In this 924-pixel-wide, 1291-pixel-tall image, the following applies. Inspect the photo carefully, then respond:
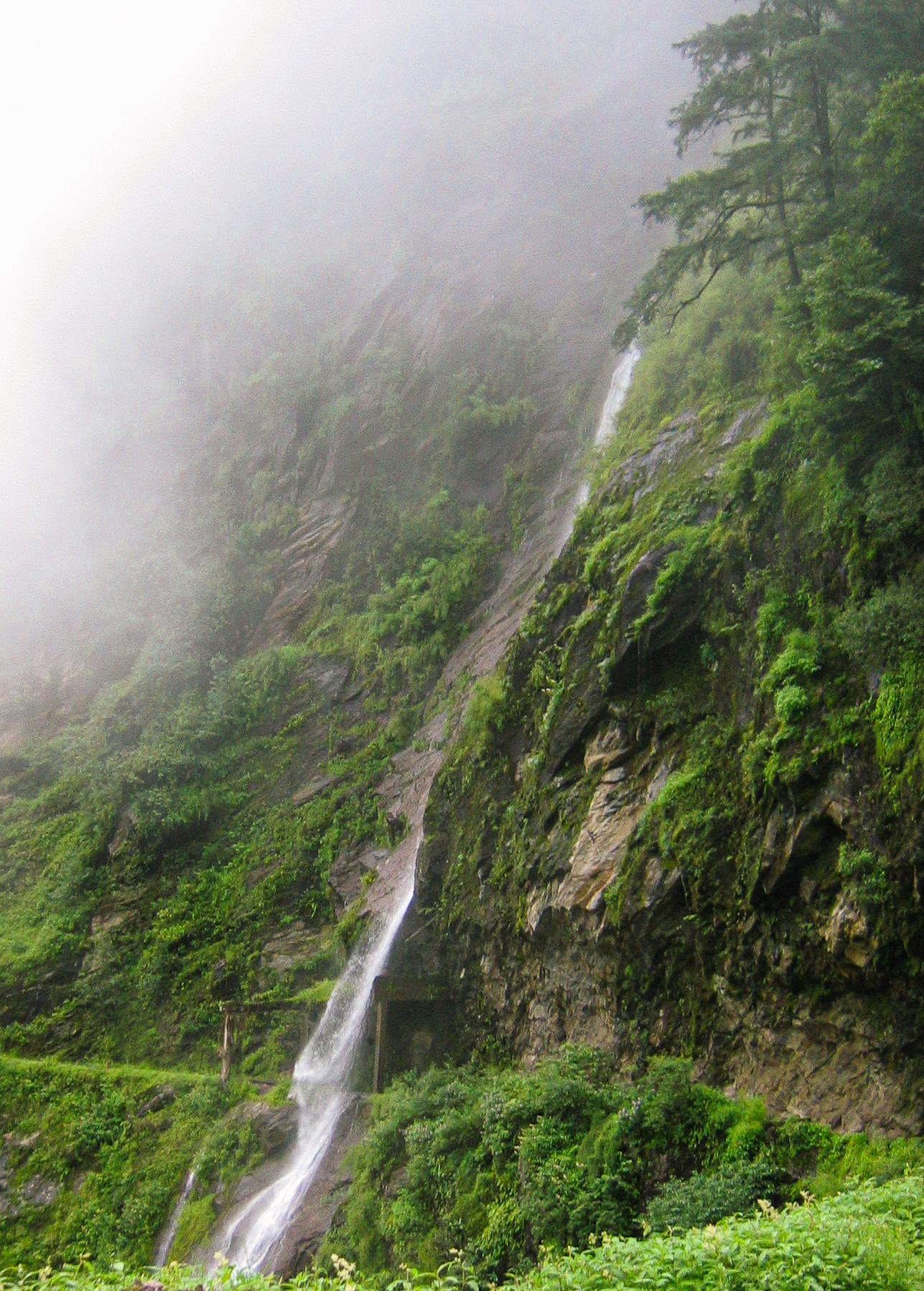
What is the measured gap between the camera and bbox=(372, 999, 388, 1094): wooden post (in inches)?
603

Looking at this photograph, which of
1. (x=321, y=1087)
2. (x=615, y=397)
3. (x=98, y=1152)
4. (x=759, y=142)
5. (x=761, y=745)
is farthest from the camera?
(x=615, y=397)

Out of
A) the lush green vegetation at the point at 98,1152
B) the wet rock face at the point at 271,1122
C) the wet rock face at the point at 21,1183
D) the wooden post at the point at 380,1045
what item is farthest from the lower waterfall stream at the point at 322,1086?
the wet rock face at the point at 21,1183

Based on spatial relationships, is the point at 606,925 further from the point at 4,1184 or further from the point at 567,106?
the point at 567,106

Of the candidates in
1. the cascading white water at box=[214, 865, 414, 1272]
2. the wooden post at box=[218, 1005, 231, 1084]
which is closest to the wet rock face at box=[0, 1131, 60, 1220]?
the wooden post at box=[218, 1005, 231, 1084]

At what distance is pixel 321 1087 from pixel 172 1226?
3.57 meters

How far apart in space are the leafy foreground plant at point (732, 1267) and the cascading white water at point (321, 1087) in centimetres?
993

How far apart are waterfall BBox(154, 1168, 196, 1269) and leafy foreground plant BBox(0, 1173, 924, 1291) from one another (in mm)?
12526

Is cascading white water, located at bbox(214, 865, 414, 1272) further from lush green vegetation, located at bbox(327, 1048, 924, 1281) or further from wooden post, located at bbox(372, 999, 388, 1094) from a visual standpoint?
lush green vegetation, located at bbox(327, 1048, 924, 1281)

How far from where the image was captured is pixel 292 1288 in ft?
15.6

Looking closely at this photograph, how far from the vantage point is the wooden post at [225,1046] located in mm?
18250

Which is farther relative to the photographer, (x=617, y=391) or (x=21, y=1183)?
(x=617, y=391)

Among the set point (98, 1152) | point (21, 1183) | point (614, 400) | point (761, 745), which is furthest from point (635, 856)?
point (614, 400)

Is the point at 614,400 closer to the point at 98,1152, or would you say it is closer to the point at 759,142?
the point at 759,142

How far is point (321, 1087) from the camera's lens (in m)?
16.4
